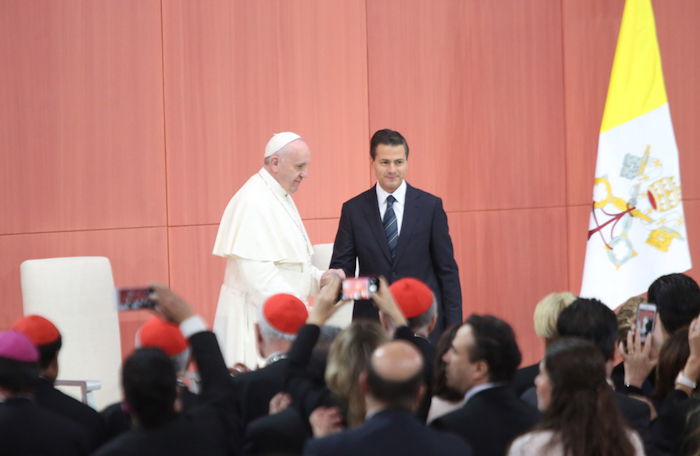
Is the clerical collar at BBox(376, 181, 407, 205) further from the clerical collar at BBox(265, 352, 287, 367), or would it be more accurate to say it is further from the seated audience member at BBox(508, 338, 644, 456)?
the seated audience member at BBox(508, 338, 644, 456)

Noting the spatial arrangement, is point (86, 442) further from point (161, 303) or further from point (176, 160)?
point (176, 160)

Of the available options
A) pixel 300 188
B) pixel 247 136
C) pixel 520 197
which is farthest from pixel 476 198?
pixel 247 136

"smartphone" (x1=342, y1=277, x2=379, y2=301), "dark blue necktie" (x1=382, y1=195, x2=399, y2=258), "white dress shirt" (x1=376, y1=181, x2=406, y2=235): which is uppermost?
"white dress shirt" (x1=376, y1=181, x2=406, y2=235)

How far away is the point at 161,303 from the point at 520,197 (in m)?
4.48

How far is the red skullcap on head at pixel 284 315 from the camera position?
8.32ft

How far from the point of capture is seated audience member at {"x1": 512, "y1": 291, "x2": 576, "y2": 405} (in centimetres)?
263

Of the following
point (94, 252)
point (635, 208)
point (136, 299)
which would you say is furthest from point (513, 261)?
point (136, 299)

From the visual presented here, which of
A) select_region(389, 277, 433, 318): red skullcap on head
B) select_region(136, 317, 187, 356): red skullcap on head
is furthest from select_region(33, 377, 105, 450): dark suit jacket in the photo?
select_region(389, 277, 433, 318): red skullcap on head

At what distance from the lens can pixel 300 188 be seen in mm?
5508

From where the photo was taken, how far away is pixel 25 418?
6.10 ft

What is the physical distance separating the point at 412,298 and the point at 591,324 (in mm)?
570

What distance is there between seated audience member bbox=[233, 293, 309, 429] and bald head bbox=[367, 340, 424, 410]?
0.76m

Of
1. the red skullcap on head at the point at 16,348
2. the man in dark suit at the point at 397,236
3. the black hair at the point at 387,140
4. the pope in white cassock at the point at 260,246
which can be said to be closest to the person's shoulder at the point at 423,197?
the man in dark suit at the point at 397,236

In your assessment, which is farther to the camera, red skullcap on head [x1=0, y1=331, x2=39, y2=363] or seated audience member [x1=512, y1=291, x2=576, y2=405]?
seated audience member [x1=512, y1=291, x2=576, y2=405]
